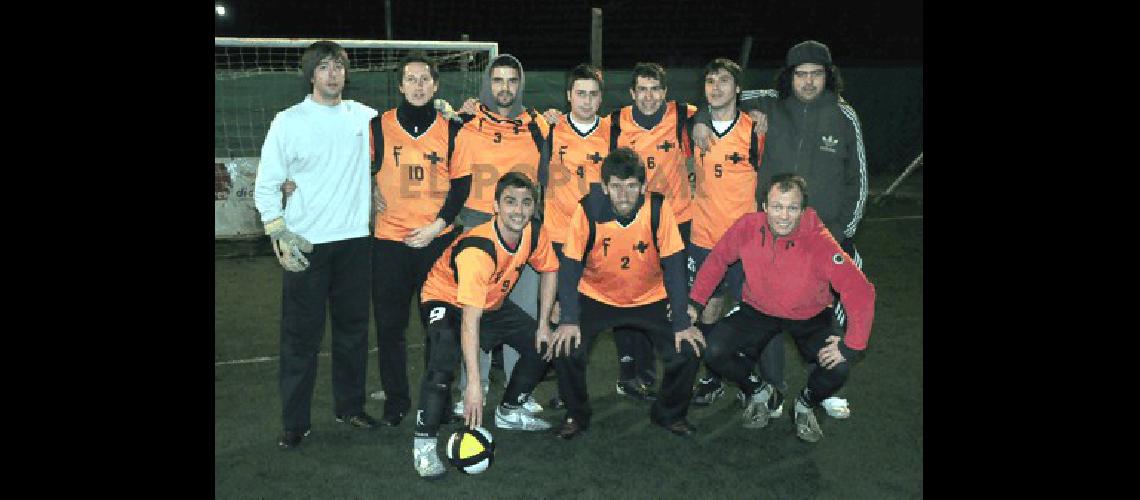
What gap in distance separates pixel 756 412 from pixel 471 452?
172 centimetres

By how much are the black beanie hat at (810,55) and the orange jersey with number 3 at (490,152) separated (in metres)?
1.52

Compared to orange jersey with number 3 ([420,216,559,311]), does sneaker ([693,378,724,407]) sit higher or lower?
lower

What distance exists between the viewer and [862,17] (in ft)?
95.5

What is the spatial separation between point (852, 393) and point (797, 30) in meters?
25.4

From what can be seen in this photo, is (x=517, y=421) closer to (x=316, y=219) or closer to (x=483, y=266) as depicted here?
(x=483, y=266)

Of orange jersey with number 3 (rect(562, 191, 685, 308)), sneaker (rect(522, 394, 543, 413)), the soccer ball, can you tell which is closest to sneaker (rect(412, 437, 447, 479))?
the soccer ball

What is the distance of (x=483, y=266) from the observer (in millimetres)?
4676

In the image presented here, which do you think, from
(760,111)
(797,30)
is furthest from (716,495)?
(797,30)

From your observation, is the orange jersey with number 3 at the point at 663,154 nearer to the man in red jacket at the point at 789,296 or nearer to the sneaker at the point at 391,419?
the man in red jacket at the point at 789,296

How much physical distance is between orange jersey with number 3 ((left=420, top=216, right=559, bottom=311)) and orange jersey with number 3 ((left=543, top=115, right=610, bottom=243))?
0.45 meters

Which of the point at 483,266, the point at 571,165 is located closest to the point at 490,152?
the point at 571,165

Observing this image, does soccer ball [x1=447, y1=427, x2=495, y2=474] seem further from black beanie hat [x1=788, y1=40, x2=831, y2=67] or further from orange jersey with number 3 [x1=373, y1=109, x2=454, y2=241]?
black beanie hat [x1=788, y1=40, x2=831, y2=67]

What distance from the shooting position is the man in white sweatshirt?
478cm
